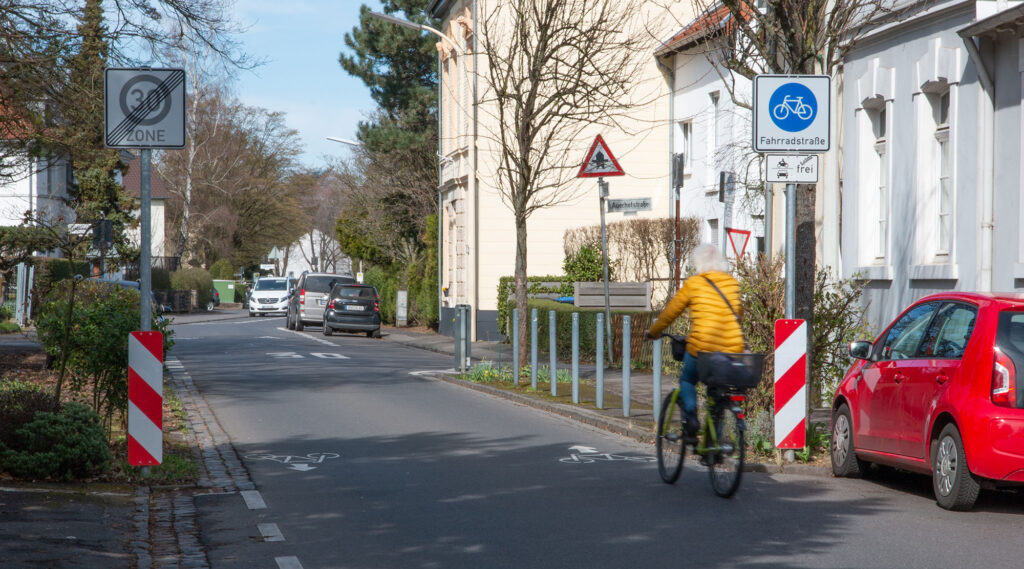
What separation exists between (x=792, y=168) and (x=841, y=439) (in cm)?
220

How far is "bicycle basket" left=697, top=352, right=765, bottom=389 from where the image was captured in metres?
8.52

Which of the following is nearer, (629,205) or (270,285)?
(629,205)

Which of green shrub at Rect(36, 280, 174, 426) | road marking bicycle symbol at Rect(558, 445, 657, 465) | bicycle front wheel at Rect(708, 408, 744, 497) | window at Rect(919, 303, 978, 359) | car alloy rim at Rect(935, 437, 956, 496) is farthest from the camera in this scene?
road marking bicycle symbol at Rect(558, 445, 657, 465)

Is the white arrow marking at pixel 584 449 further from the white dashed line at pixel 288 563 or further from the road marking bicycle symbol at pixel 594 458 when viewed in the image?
the white dashed line at pixel 288 563

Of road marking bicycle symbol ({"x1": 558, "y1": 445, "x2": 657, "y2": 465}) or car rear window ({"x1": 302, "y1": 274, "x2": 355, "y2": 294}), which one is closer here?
road marking bicycle symbol ({"x1": 558, "y1": 445, "x2": 657, "y2": 465})

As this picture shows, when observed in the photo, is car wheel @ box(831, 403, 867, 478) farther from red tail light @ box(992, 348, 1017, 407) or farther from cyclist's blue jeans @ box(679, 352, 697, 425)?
red tail light @ box(992, 348, 1017, 407)

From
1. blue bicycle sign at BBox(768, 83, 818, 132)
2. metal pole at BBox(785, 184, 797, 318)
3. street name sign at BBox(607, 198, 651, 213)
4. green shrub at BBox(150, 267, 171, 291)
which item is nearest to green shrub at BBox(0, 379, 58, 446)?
metal pole at BBox(785, 184, 797, 318)

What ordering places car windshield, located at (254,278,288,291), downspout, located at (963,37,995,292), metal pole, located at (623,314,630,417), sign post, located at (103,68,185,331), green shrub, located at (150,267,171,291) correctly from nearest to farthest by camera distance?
sign post, located at (103,68,185,331), metal pole, located at (623,314,630,417), downspout, located at (963,37,995,292), green shrub, located at (150,267,171,291), car windshield, located at (254,278,288,291)

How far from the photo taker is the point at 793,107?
9.75 metres

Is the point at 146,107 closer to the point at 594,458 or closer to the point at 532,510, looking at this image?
the point at 532,510

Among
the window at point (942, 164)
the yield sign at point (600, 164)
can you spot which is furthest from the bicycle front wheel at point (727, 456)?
the window at point (942, 164)

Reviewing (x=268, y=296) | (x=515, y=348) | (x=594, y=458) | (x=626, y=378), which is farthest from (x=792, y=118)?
(x=268, y=296)

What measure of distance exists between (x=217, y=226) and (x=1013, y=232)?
65194 millimetres

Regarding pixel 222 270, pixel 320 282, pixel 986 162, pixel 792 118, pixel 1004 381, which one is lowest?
pixel 1004 381
